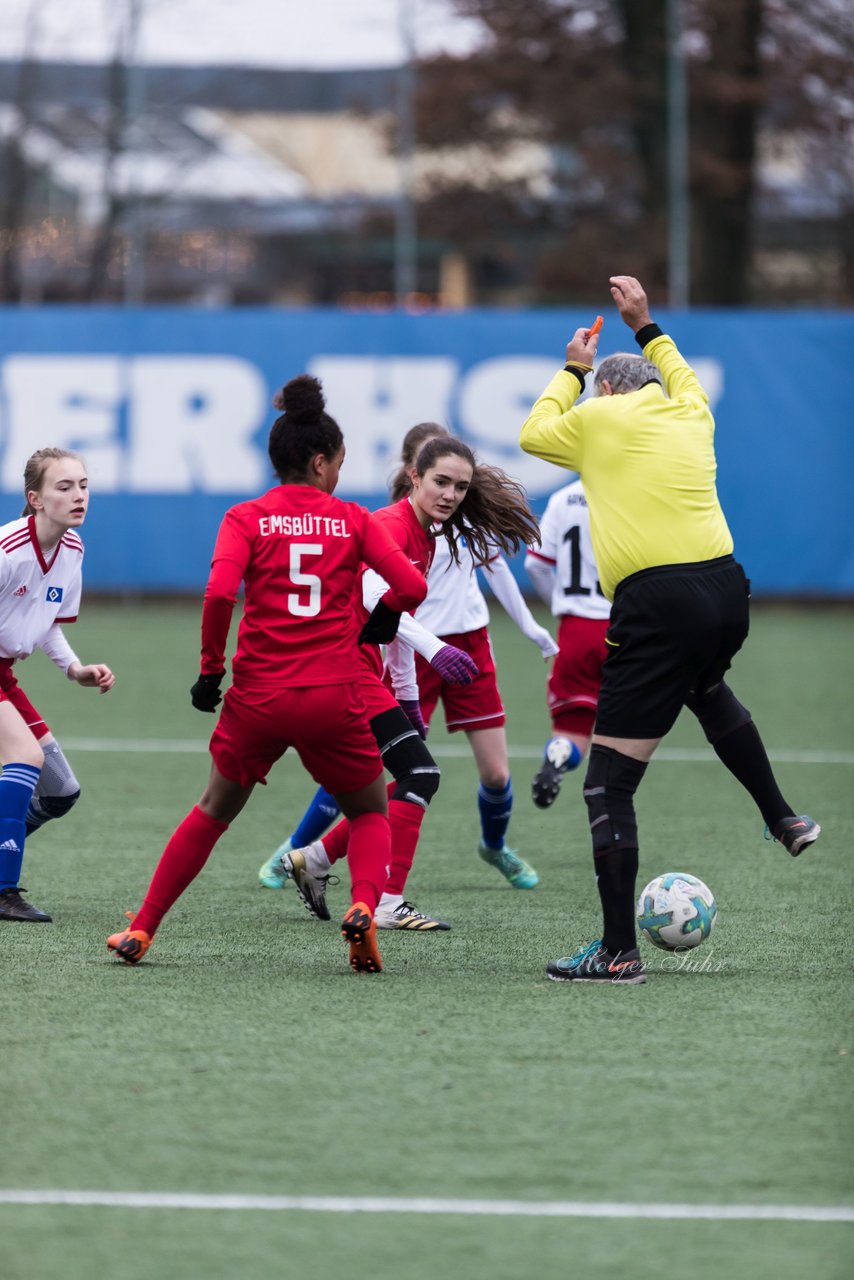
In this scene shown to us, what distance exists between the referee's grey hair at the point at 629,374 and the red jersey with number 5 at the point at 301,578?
0.92m

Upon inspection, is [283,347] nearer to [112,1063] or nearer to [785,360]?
[785,360]

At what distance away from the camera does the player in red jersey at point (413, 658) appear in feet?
21.8

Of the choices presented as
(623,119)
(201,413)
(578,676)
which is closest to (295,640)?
(578,676)

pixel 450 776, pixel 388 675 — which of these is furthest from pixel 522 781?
pixel 388 675

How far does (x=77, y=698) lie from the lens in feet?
45.3

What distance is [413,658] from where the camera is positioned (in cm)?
729

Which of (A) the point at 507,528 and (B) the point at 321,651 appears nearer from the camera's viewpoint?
(B) the point at 321,651

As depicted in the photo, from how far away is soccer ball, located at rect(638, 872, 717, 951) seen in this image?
613cm

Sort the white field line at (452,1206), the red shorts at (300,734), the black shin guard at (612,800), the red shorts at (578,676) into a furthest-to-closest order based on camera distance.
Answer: the red shorts at (578,676), the black shin guard at (612,800), the red shorts at (300,734), the white field line at (452,1206)

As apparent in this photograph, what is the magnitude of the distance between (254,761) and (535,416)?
1326mm

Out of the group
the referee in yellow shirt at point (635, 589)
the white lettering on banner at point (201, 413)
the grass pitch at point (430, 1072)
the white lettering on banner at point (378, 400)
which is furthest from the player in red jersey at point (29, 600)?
the white lettering on banner at point (201, 413)

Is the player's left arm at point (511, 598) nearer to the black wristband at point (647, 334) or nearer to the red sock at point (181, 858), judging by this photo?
the black wristband at point (647, 334)

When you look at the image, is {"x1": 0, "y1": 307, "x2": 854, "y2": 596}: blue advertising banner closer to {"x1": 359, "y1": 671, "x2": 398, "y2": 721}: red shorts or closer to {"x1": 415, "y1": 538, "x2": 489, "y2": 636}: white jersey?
{"x1": 415, "y1": 538, "x2": 489, "y2": 636}: white jersey

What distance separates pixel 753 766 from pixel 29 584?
2.55 metres
